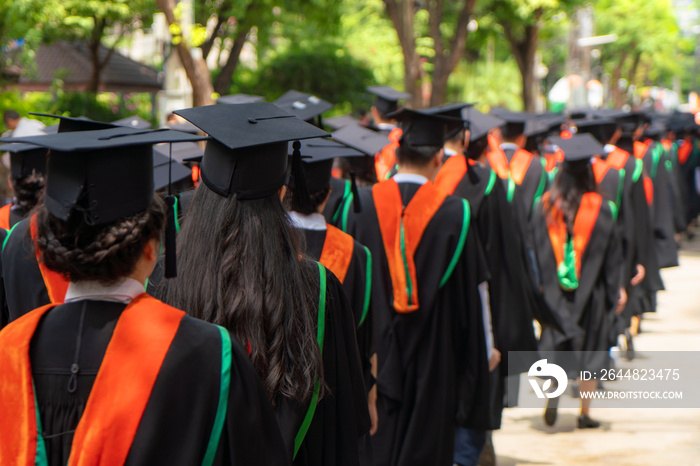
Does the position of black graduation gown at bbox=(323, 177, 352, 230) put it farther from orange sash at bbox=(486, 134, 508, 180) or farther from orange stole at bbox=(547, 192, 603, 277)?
orange sash at bbox=(486, 134, 508, 180)

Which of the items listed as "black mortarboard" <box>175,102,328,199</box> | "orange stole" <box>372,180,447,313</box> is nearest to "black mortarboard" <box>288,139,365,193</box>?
"orange stole" <box>372,180,447,313</box>

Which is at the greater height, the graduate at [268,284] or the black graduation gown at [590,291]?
the graduate at [268,284]

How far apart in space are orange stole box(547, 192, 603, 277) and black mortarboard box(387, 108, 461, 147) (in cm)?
186

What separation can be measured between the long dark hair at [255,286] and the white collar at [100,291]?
1.33ft

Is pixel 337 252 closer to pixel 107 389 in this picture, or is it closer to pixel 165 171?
pixel 165 171

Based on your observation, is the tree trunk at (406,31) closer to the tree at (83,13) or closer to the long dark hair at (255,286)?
the tree at (83,13)

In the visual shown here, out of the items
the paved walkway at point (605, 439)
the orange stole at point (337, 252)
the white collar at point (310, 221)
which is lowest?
the paved walkway at point (605, 439)

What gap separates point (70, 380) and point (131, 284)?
236 mm

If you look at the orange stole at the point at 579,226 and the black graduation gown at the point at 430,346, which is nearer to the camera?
the black graduation gown at the point at 430,346

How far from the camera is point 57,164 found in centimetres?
206

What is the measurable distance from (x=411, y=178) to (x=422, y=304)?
0.61 metres

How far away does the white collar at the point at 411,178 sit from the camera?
439 centimetres

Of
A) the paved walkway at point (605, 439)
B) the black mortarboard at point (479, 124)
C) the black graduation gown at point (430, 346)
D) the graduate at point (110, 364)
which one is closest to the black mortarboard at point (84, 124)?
the graduate at point (110, 364)

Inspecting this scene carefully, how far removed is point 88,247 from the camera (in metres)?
1.93
